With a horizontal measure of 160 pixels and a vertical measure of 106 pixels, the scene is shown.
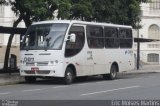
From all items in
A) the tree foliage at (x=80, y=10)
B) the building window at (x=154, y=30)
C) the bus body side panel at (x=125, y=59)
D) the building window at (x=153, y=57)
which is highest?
the tree foliage at (x=80, y=10)

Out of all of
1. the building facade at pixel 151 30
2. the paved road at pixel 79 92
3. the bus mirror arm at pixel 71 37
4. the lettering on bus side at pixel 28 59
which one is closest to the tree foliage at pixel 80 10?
the lettering on bus side at pixel 28 59

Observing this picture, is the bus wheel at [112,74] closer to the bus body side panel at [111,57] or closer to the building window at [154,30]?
the bus body side panel at [111,57]

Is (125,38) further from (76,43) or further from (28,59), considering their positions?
(28,59)

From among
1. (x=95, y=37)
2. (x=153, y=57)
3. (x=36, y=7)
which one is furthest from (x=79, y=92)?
(x=153, y=57)

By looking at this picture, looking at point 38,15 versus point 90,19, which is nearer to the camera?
point 38,15

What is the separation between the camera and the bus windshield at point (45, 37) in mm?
24656

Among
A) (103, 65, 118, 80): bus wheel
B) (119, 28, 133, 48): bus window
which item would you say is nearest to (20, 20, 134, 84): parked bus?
(103, 65, 118, 80): bus wheel

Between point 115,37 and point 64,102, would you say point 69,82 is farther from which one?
point 64,102

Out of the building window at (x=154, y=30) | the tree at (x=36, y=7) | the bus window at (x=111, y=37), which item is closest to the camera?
the tree at (x=36, y=7)

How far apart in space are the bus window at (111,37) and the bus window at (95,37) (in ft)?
1.82

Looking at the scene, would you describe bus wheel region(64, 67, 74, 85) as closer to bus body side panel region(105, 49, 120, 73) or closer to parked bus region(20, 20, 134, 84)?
parked bus region(20, 20, 134, 84)

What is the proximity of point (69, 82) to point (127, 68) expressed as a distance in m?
7.01

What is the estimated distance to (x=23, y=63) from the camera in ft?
83.4

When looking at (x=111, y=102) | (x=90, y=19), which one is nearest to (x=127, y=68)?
(x=90, y=19)
